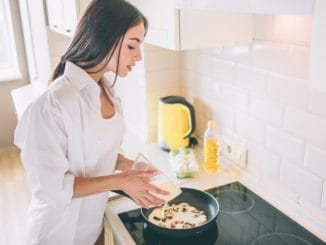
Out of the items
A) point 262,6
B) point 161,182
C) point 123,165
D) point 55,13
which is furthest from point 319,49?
point 55,13

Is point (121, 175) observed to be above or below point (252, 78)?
below

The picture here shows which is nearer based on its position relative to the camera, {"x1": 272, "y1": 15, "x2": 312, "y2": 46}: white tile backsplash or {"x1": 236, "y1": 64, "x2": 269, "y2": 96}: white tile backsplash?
{"x1": 272, "y1": 15, "x2": 312, "y2": 46}: white tile backsplash

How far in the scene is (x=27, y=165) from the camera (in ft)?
3.52

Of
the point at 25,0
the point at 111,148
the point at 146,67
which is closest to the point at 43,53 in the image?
the point at 25,0

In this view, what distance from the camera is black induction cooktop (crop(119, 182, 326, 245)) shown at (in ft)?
3.74

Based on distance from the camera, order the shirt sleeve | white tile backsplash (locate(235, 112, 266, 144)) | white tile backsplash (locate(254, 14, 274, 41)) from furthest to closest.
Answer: white tile backsplash (locate(235, 112, 266, 144)), white tile backsplash (locate(254, 14, 274, 41)), the shirt sleeve

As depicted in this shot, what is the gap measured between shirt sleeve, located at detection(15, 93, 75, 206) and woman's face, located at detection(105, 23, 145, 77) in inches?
8.9

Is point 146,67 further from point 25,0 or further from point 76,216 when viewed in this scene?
point 25,0

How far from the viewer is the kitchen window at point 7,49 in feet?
12.4

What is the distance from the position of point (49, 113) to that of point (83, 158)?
19 centimetres

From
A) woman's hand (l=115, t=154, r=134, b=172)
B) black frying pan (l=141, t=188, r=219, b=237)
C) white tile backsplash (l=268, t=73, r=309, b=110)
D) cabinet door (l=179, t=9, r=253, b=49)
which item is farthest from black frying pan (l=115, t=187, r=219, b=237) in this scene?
cabinet door (l=179, t=9, r=253, b=49)

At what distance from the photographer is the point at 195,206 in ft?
4.32

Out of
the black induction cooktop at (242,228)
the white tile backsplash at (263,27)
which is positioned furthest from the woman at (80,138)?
the white tile backsplash at (263,27)

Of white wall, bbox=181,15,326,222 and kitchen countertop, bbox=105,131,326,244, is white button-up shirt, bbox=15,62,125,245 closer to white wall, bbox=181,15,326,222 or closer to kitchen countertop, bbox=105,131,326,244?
kitchen countertop, bbox=105,131,326,244
